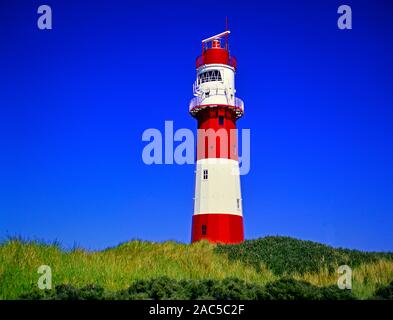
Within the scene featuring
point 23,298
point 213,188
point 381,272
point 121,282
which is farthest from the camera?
point 213,188

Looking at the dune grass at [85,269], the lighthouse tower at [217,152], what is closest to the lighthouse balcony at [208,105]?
the lighthouse tower at [217,152]

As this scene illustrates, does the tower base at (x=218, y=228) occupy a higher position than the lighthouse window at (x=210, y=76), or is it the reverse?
the lighthouse window at (x=210, y=76)

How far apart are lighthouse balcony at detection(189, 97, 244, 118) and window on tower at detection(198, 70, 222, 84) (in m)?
1.14

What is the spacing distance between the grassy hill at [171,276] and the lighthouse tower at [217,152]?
5.64m

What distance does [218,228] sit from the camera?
27.1m

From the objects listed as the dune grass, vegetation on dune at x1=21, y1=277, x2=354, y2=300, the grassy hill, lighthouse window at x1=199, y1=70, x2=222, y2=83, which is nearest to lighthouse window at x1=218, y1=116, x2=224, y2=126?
lighthouse window at x1=199, y1=70, x2=222, y2=83

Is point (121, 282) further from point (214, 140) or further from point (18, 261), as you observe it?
point (214, 140)

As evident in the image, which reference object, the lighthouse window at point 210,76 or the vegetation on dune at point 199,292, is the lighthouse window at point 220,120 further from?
the vegetation on dune at point 199,292

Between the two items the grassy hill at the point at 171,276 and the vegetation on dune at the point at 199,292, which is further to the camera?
the grassy hill at the point at 171,276

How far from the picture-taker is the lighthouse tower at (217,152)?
27.4m
